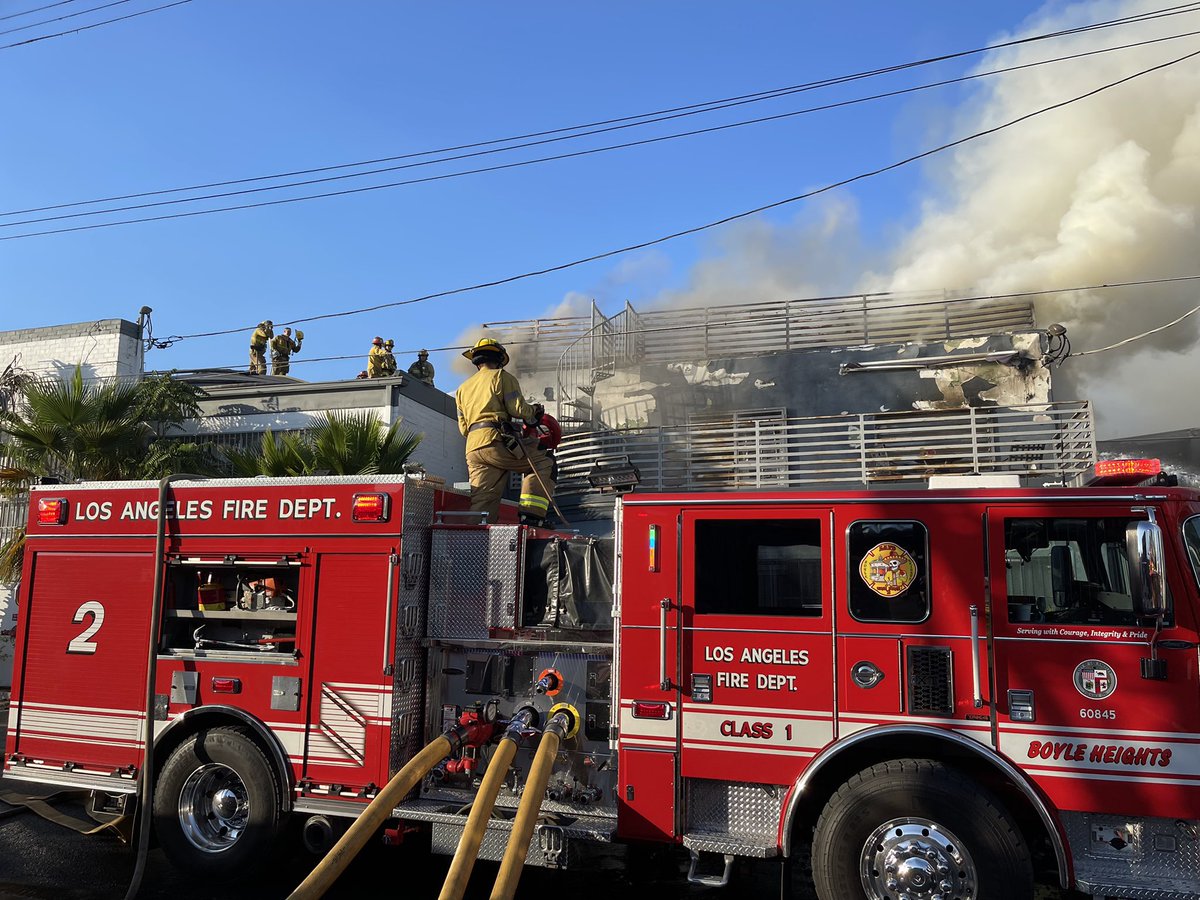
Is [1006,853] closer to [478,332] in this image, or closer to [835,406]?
[835,406]

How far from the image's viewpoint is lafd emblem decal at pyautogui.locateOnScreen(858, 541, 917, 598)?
486cm

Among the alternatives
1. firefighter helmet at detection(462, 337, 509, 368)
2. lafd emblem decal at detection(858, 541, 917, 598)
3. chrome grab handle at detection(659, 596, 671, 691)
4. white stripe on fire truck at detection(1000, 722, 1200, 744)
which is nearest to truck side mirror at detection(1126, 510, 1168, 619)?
white stripe on fire truck at detection(1000, 722, 1200, 744)

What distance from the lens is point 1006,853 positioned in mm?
4383

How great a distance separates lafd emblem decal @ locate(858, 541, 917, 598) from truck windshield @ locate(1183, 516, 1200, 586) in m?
1.33

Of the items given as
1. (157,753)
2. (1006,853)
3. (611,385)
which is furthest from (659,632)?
(611,385)

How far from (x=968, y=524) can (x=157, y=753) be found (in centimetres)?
561

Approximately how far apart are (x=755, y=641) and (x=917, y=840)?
50.1 inches

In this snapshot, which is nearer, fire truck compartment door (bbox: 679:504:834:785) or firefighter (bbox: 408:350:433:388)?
fire truck compartment door (bbox: 679:504:834:785)

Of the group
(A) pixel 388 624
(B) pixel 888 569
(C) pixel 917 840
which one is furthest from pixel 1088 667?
(A) pixel 388 624

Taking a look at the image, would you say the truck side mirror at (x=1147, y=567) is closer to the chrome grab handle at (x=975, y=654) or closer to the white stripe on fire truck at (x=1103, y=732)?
the white stripe on fire truck at (x=1103, y=732)

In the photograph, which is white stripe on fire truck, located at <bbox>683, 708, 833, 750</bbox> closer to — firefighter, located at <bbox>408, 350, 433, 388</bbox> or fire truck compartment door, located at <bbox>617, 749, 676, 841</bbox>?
fire truck compartment door, located at <bbox>617, 749, 676, 841</bbox>

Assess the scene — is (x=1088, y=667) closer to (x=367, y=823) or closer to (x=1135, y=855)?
(x=1135, y=855)

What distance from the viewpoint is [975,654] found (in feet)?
15.2

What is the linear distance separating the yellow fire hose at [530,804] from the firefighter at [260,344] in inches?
663
